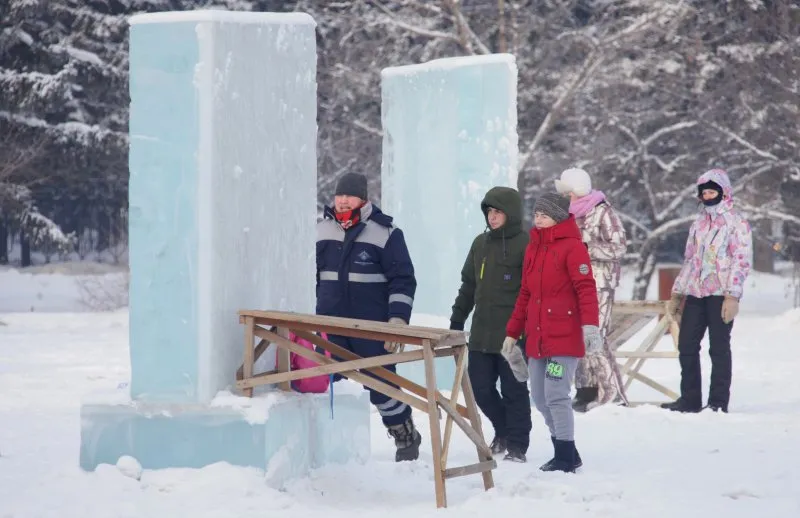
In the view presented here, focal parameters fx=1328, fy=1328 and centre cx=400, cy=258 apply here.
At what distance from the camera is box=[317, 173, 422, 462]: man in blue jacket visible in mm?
7051

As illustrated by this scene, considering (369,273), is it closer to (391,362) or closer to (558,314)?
(558,314)

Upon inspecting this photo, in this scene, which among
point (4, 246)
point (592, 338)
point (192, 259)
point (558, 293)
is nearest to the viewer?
point (192, 259)

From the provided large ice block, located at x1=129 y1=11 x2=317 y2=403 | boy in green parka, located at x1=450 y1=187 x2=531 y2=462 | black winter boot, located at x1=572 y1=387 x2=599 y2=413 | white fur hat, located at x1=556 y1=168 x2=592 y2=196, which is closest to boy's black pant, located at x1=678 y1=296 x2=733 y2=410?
black winter boot, located at x1=572 y1=387 x2=599 y2=413

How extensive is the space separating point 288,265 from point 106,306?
15.9 meters

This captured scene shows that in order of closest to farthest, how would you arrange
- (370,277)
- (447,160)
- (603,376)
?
1. (370,277)
2. (603,376)
3. (447,160)

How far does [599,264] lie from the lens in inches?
364

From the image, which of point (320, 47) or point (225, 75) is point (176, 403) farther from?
point (320, 47)

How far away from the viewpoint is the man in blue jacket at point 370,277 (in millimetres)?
7051

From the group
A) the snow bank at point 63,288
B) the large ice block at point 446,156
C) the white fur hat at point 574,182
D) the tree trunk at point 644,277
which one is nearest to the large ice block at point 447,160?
the large ice block at point 446,156

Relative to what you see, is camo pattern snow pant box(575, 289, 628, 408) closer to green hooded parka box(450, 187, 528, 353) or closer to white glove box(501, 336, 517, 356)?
green hooded parka box(450, 187, 528, 353)

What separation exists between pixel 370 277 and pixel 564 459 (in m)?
1.40

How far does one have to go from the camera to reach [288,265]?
683cm

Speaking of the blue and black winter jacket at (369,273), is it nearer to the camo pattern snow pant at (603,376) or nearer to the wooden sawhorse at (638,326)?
the camo pattern snow pant at (603,376)

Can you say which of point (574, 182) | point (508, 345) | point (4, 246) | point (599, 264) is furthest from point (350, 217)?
point (4, 246)
